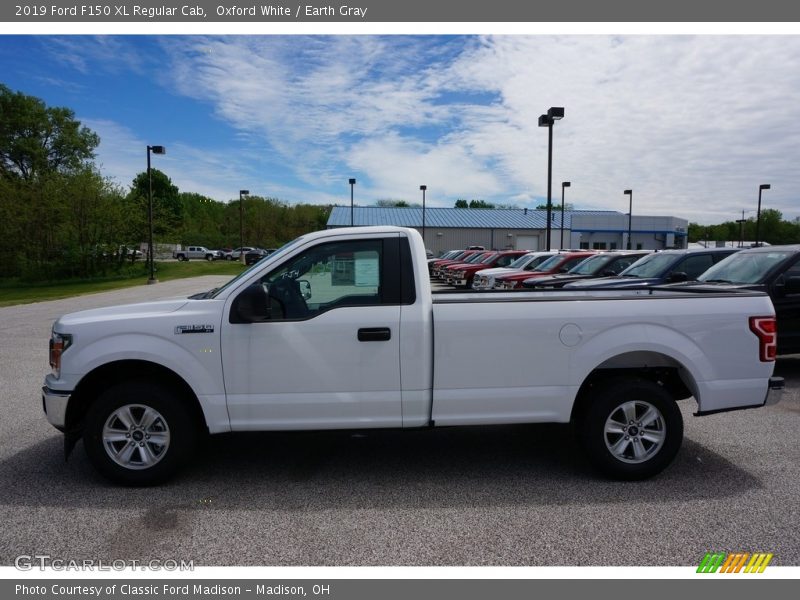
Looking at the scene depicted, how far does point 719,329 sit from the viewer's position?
4531 millimetres

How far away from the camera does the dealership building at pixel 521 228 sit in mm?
59094

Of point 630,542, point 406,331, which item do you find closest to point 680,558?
point 630,542

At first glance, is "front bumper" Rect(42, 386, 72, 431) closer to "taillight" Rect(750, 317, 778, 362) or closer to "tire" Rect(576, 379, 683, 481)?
"tire" Rect(576, 379, 683, 481)

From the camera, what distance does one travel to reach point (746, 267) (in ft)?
27.9

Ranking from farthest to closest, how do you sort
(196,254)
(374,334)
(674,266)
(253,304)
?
1. (196,254)
2. (674,266)
3. (374,334)
4. (253,304)

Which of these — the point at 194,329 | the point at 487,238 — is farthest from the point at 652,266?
the point at 487,238

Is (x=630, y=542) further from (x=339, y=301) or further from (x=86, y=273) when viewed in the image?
(x=86, y=273)

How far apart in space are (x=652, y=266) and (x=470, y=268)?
10.5 meters

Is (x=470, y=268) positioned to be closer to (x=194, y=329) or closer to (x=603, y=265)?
(x=603, y=265)

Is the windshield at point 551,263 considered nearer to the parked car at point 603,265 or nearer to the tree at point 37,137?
the parked car at point 603,265

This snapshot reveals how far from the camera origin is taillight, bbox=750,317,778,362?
4.54 meters

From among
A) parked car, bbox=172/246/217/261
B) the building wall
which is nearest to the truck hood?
the building wall

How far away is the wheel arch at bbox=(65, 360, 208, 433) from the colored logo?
Result: 3500 millimetres

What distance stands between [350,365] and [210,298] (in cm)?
125
